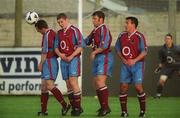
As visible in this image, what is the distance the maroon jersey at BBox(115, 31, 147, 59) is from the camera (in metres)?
13.2

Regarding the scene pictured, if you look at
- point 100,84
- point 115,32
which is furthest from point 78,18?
point 100,84

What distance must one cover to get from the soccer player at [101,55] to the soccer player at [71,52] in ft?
Answer: 0.93

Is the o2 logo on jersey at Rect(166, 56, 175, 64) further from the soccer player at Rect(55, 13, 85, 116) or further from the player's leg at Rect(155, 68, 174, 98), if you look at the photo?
the soccer player at Rect(55, 13, 85, 116)

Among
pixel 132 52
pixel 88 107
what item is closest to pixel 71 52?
pixel 132 52

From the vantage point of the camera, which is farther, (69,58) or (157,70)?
(157,70)

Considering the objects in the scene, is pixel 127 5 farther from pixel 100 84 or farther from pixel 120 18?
pixel 100 84

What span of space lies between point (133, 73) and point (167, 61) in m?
7.08

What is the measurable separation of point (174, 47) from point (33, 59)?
389 centimetres

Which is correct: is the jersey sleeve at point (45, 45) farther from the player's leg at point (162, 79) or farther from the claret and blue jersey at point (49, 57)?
the player's leg at point (162, 79)

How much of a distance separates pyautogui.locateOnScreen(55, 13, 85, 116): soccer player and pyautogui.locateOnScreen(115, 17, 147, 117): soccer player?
2.59 ft

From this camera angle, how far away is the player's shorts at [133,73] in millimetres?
13148

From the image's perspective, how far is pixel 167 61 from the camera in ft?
66.1

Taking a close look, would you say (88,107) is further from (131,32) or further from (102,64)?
(131,32)

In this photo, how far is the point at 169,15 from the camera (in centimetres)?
2072
